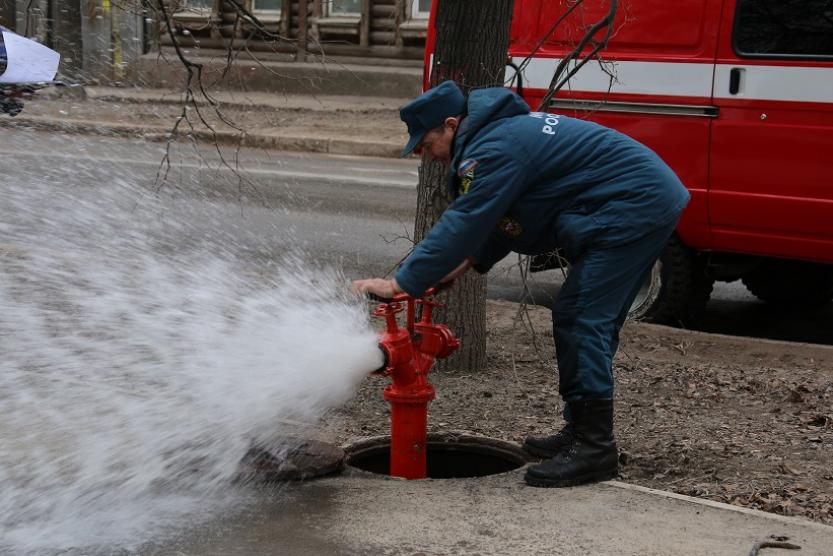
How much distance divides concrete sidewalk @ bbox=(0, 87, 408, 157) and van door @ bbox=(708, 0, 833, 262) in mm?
8315

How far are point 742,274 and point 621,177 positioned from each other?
12.5 ft

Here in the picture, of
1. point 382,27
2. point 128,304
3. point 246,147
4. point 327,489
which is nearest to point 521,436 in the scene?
point 327,489

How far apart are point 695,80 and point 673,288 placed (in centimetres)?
126

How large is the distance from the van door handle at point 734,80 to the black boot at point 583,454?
3232mm

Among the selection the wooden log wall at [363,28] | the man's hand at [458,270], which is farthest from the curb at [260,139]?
the man's hand at [458,270]

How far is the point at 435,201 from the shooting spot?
18.3 ft

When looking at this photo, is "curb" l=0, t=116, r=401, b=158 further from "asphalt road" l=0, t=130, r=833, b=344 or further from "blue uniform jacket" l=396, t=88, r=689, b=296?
"blue uniform jacket" l=396, t=88, r=689, b=296

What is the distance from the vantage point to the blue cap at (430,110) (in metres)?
4.00

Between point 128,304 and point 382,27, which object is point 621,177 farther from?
point 382,27

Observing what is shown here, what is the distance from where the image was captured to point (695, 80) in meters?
7.01

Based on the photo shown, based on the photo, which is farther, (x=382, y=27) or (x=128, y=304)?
(x=382, y=27)

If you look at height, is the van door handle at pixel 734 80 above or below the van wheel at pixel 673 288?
above

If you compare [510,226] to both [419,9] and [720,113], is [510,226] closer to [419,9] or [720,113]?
[720,113]

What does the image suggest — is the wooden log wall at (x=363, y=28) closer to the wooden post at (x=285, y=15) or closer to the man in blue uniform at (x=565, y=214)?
the wooden post at (x=285, y=15)
